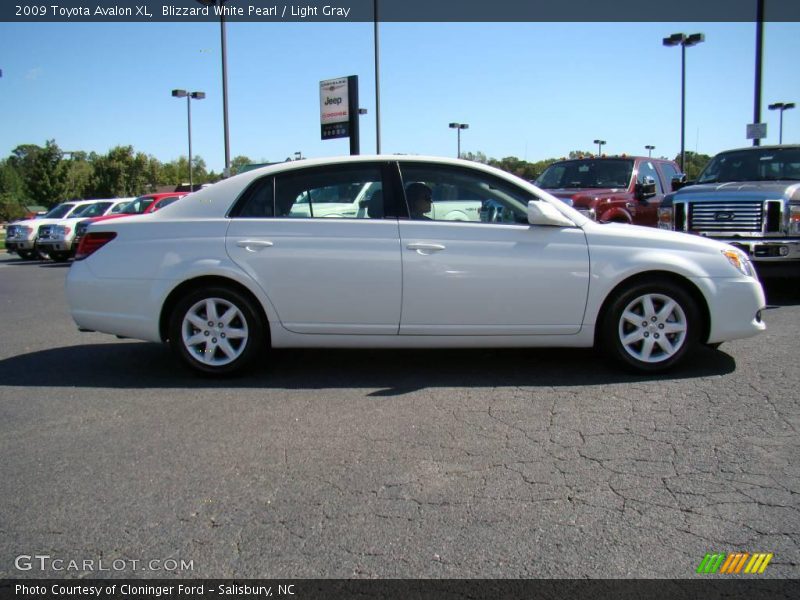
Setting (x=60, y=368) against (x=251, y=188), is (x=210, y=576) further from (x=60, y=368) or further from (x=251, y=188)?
(x=60, y=368)

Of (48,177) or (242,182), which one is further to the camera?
(48,177)

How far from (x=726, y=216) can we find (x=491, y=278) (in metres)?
5.39

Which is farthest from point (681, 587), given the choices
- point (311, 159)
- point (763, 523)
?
point (311, 159)

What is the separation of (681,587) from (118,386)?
433cm

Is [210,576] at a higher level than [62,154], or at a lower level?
lower

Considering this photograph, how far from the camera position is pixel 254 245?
18.0 ft

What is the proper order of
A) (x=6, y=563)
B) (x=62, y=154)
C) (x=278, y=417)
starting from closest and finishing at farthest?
(x=6, y=563) < (x=278, y=417) < (x=62, y=154)

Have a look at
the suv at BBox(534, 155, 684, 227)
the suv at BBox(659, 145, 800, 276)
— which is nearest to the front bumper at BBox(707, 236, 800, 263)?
the suv at BBox(659, 145, 800, 276)

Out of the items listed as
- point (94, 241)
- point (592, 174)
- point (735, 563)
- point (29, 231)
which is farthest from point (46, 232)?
point (735, 563)

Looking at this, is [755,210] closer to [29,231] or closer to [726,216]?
[726,216]

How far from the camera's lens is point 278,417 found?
470 cm

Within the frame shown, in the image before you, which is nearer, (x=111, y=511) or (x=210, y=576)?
(x=210, y=576)

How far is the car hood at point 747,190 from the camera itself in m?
9.09

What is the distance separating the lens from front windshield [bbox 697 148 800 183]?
1008 cm
